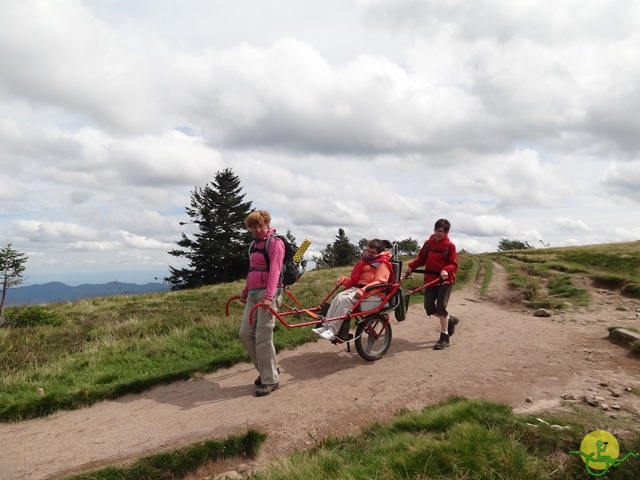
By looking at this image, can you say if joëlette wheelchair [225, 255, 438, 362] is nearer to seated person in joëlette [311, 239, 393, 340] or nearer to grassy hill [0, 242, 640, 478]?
seated person in joëlette [311, 239, 393, 340]

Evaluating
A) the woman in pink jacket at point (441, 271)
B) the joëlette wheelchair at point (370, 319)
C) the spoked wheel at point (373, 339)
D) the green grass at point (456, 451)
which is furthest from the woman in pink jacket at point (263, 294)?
the woman in pink jacket at point (441, 271)

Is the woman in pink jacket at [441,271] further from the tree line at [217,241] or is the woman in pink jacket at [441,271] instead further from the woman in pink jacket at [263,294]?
the tree line at [217,241]

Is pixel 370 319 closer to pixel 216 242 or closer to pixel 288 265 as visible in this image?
pixel 288 265

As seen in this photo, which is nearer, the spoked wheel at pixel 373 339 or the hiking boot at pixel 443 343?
the spoked wheel at pixel 373 339

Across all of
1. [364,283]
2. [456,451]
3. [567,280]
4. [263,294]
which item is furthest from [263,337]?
[567,280]

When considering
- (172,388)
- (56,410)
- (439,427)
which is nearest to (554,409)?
(439,427)

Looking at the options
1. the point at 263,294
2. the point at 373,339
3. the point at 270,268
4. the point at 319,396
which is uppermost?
the point at 270,268

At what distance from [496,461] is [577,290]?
1256 cm

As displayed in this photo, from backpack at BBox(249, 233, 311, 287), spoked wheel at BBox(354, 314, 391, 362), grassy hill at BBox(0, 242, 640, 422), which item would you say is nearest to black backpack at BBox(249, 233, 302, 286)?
backpack at BBox(249, 233, 311, 287)

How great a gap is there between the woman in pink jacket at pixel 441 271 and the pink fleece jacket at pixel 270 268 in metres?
3.61

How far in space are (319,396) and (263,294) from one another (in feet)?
5.98

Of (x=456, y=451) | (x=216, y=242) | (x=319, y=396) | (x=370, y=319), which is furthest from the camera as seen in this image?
(x=216, y=242)

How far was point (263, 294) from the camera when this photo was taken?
699 cm

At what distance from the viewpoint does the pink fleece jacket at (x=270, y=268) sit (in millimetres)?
6734
